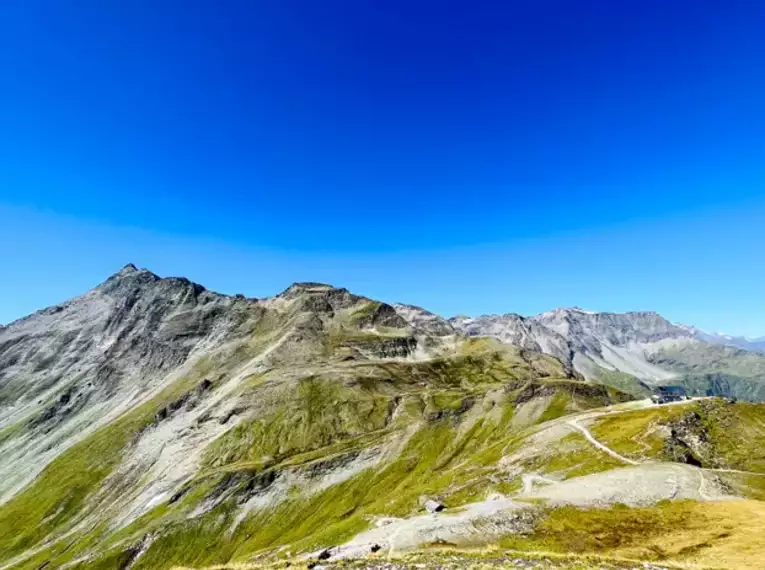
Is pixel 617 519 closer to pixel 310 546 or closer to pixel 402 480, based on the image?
pixel 310 546

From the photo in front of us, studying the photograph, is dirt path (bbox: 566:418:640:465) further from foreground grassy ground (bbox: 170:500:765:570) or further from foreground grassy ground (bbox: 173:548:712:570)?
foreground grassy ground (bbox: 173:548:712:570)

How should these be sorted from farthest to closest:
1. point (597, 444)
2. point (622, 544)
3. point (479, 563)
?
1. point (597, 444)
2. point (622, 544)
3. point (479, 563)

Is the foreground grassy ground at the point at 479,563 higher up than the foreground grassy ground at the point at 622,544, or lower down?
higher up

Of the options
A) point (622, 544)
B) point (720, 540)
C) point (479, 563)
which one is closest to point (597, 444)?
point (622, 544)

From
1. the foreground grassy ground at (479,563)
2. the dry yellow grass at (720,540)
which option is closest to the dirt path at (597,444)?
the dry yellow grass at (720,540)

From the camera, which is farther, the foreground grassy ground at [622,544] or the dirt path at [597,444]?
the dirt path at [597,444]

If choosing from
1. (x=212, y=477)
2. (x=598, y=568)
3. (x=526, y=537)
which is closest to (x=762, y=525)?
(x=526, y=537)

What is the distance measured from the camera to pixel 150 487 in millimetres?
199500

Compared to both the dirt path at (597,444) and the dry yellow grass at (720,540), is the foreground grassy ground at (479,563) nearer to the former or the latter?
the dry yellow grass at (720,540)

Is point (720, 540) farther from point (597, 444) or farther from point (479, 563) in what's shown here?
point (597, 444)

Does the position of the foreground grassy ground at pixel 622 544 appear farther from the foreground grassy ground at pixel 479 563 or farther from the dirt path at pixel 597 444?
the dirt path at pixel 597 444

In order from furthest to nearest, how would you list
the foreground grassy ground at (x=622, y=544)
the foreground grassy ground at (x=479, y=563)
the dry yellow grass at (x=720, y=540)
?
the dry yellow grass at (x=720, y=540) → the foreground grassy ground at (x=622, y=544) → the foreground grassy ground at (x=479, y=563)

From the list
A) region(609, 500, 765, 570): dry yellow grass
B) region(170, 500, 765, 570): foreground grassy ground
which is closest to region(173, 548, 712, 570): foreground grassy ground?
region(170, 500, 765, 570): foreground grassy ground

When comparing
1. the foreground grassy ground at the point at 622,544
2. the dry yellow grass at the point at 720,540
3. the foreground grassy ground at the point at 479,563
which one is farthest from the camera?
the dry yellow grass at the point at 720,540
